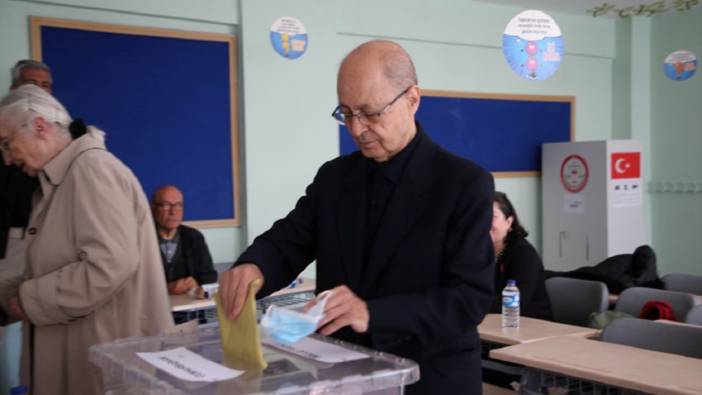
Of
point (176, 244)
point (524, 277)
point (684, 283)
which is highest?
point (176, 244)

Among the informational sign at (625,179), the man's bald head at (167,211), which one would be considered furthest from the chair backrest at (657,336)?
the informational sign at (625,179)

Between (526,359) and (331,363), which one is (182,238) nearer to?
(526,359)

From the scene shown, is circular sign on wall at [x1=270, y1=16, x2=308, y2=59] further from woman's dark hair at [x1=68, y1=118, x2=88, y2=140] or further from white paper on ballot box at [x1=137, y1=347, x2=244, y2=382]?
white paper on ballot box at [x1=137, y1=347, x2=244, y2=382]

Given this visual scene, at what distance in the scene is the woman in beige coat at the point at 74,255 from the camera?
1.90 m

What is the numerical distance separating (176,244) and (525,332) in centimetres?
236

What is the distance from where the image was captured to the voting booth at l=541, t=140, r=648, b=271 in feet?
23.5

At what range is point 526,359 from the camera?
2.75 metres

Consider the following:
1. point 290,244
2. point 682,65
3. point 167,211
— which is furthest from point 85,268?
point 682,65

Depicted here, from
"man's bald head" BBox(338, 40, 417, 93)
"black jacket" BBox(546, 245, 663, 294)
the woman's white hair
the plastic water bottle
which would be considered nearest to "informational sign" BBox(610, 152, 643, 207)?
"black jacket" BBox(546, 245, 663, 294)

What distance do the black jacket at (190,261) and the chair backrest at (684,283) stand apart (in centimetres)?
304

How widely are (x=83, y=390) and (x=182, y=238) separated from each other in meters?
2.72

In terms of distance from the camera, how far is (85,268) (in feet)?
6.18

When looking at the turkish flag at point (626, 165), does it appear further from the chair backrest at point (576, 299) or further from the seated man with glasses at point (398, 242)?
the seated man with glasses at point (398, 242)

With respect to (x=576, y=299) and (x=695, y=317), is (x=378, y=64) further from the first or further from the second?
(x=576, y=299)
